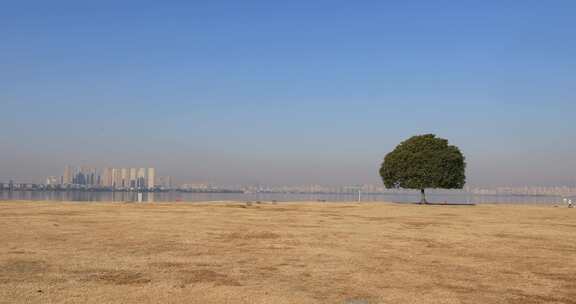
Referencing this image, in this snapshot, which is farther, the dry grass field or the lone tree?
the lone tree

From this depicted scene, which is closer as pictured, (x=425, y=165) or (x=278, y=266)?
(x=278, y=266)

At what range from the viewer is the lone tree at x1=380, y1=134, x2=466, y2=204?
68.2 meters

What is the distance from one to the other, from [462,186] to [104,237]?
59.5 metres

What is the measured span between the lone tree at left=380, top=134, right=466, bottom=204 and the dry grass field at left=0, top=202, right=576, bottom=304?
4374 centimetres

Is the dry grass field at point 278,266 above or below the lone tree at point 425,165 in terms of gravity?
below

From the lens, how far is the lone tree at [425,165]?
6825 cm

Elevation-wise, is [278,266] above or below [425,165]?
below

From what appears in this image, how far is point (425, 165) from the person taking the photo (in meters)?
68.1

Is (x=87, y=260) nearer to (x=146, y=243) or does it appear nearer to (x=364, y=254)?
(x=146, y=243)

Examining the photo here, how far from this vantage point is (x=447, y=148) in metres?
70.3

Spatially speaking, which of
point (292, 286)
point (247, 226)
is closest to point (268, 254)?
point (292, 286)

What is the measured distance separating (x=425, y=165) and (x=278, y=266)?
56.6 m

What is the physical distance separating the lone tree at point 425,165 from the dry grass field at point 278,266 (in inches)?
1722

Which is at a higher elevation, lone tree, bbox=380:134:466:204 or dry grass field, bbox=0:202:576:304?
lone tree, bbox=380:134:466:204
